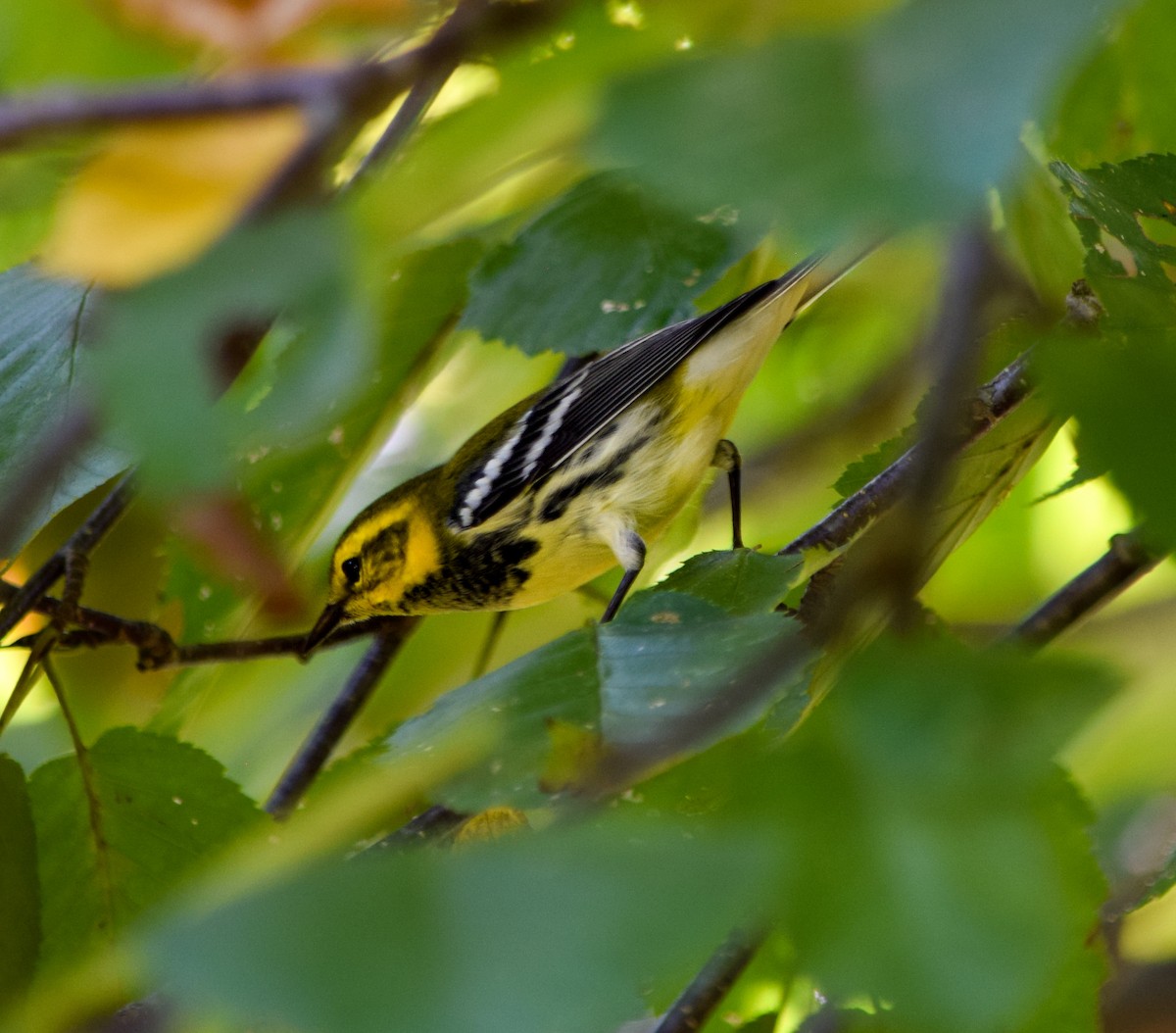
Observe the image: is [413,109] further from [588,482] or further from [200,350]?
[588,482]

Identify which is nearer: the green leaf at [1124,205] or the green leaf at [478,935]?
the green leaf at [478,935]

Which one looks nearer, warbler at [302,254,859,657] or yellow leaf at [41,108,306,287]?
yellow leaf at [41,108,306,287]

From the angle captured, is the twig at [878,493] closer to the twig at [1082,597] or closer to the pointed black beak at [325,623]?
the twig at [1082,597]

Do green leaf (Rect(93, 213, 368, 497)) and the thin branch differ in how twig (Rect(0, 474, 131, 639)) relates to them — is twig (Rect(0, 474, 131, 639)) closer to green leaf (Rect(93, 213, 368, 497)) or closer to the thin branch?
the thin branch

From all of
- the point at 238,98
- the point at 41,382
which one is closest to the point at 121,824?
the point at 41,382

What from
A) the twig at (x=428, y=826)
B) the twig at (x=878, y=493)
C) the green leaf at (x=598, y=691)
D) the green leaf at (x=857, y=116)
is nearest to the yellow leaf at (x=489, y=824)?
the twig at (x=428, y=826)

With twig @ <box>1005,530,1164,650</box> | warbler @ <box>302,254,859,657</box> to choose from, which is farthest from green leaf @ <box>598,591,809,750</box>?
warbler @ <box>302,254,859,657</box>
